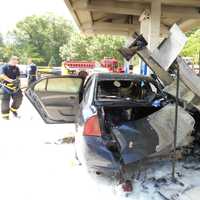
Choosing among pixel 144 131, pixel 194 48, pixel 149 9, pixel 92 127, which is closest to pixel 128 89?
pixel 144 131

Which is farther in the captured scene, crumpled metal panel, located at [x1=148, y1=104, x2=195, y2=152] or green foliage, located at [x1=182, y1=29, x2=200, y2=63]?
green foliage, located at [x1=182, y1=29, x2=200, y2=63]

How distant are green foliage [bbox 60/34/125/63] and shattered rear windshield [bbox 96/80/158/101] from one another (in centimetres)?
2260

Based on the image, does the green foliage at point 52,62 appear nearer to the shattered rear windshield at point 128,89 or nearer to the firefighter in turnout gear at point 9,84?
the firefighter in turnout gear at point 9,84

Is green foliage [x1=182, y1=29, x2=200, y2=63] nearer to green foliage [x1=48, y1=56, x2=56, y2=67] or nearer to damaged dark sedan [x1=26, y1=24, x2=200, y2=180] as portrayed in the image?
damaged dark sedan [x1=26, y1=24, x2=200, y2=180]

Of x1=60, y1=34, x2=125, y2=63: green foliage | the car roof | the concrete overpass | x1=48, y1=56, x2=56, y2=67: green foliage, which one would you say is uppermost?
the concrete overpass

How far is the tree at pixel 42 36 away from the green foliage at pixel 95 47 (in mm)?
19237

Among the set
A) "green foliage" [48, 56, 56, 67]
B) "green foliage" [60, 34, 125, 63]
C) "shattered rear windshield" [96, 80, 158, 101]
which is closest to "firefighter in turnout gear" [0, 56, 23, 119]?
"shattered rear windshield" [96, 80, 158, 101]

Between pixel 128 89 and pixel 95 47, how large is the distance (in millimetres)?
27812

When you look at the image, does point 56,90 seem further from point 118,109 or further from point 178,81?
point 178,81

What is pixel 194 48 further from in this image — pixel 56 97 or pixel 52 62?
pixel 52 62

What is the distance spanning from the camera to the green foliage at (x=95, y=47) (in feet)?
105

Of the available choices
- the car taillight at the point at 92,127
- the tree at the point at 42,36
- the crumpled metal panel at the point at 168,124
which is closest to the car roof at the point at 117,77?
the crumpled metal panel at the point at 168,124

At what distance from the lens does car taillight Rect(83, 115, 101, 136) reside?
4371 mm

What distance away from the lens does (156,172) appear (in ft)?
17.0
